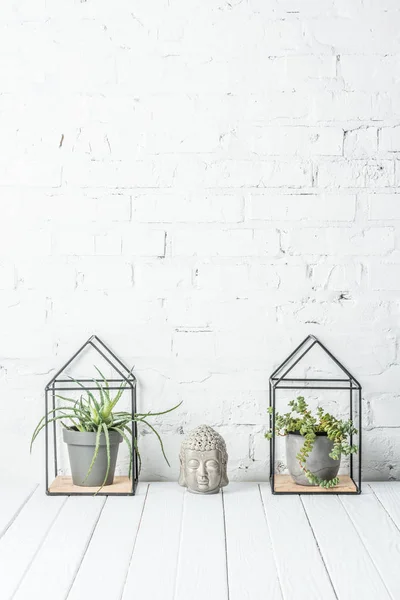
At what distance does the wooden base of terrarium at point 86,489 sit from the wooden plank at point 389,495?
722mm

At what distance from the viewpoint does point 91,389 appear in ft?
7.50

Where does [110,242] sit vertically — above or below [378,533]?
above

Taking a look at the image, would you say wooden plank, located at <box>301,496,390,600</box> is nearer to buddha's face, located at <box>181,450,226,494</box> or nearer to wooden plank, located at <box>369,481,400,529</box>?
wooden plank, located at <box>369,481,400,529</box>

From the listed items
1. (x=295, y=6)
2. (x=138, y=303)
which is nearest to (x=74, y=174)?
(x=138, y=303)

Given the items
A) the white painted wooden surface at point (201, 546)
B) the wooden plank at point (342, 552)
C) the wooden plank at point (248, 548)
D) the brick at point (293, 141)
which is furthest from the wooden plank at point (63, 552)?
the brick at point (293, 141)

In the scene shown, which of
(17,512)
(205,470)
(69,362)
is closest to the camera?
(17,512)

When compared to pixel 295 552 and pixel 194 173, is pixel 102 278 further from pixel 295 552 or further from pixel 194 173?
pixel 295 552

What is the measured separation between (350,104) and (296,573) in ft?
4.69

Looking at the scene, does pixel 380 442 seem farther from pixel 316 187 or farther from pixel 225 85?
pixel 225 85

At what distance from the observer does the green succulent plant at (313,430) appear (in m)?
2.07

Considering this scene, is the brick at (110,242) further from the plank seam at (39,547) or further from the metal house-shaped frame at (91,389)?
the plank seam at (39,547)

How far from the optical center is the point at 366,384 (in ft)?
7.52

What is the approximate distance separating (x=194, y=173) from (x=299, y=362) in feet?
2.24

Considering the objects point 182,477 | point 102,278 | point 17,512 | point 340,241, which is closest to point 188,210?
point 102,278
